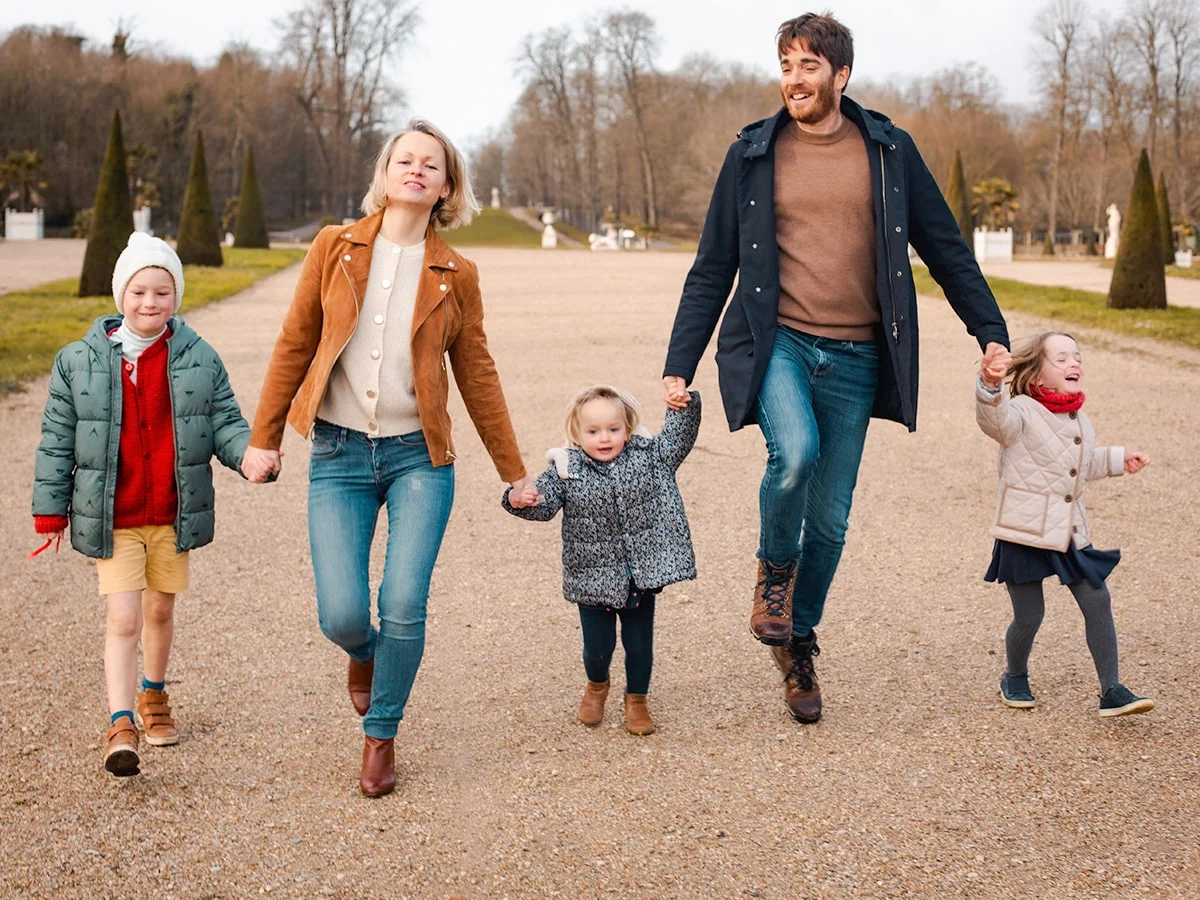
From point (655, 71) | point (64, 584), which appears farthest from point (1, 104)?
point (64, 584)

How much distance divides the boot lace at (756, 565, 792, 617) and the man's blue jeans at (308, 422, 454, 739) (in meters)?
0.90

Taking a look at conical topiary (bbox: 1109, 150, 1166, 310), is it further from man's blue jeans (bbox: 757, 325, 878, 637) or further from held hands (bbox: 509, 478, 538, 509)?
held hands (bbox: 509, 478, 538, 509)

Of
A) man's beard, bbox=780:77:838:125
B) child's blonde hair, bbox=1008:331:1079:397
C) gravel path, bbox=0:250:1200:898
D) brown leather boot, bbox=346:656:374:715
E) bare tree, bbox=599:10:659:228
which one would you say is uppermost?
bare tree, bbox=599:10:659:228

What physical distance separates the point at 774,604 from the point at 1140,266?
16.5 meters

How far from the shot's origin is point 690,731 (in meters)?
3.75

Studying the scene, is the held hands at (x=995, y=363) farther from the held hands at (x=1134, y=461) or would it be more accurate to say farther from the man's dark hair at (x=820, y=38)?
the man's dark hair at (x=820, y=38)

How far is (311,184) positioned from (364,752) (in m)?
78.2

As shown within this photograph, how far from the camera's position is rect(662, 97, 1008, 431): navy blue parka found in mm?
3627

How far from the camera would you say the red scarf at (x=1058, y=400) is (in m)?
3.89

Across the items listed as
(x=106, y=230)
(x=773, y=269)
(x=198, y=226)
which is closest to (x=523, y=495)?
(x=773, y=269)

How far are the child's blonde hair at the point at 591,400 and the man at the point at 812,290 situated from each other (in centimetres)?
11

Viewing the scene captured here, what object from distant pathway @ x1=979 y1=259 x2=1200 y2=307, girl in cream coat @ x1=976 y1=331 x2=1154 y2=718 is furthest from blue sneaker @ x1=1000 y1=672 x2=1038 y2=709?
distant pathway @ x1=979 y1=259 x2=1200 y2=307

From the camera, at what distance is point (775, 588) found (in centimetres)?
371

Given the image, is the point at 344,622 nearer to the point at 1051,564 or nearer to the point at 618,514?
the point at 618,514
